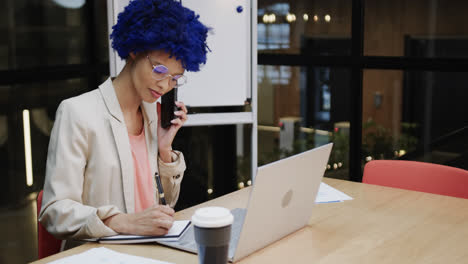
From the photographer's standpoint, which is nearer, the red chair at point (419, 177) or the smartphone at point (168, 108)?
the smartphone at point (168, 108)

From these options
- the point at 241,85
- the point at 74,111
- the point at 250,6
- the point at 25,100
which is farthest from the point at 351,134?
the point at 74,111

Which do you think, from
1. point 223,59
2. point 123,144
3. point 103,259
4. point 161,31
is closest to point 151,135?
point 123,144

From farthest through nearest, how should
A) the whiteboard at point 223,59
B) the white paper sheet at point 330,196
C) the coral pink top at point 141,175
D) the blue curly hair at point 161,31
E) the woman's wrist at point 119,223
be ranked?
the whiteboard at point 223,59
the white paper sheet at point 330,196
the coral pink top at point 141,175
the blue curly hair at point 161,31
the woman's wrist at point 119,223

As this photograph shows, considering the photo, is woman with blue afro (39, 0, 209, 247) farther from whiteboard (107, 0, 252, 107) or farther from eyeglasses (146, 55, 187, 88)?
whiteboard (107, 0, 252, 107)

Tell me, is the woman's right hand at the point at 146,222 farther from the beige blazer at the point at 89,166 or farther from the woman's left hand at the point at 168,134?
the woman's left hand at the point at 168,134

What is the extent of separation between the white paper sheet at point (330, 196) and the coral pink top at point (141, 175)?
65 centimetres

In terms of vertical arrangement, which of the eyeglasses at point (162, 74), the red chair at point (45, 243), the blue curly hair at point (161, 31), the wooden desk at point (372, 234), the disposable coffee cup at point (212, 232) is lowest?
the red chair at point (45, 243)

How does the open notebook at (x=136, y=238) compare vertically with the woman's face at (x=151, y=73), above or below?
below

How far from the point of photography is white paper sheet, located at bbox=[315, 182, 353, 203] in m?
Answer: 2.28

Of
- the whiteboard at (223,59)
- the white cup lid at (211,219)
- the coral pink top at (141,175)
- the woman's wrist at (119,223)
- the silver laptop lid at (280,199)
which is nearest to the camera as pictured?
the white cup lid at (211,219)

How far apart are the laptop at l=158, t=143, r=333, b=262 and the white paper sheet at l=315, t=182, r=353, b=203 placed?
349mm

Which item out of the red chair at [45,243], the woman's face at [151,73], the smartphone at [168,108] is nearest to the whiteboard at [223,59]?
the smartphone at [168,108]

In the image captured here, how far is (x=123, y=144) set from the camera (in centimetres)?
206

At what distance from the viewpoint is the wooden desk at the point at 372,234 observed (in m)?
1.67
